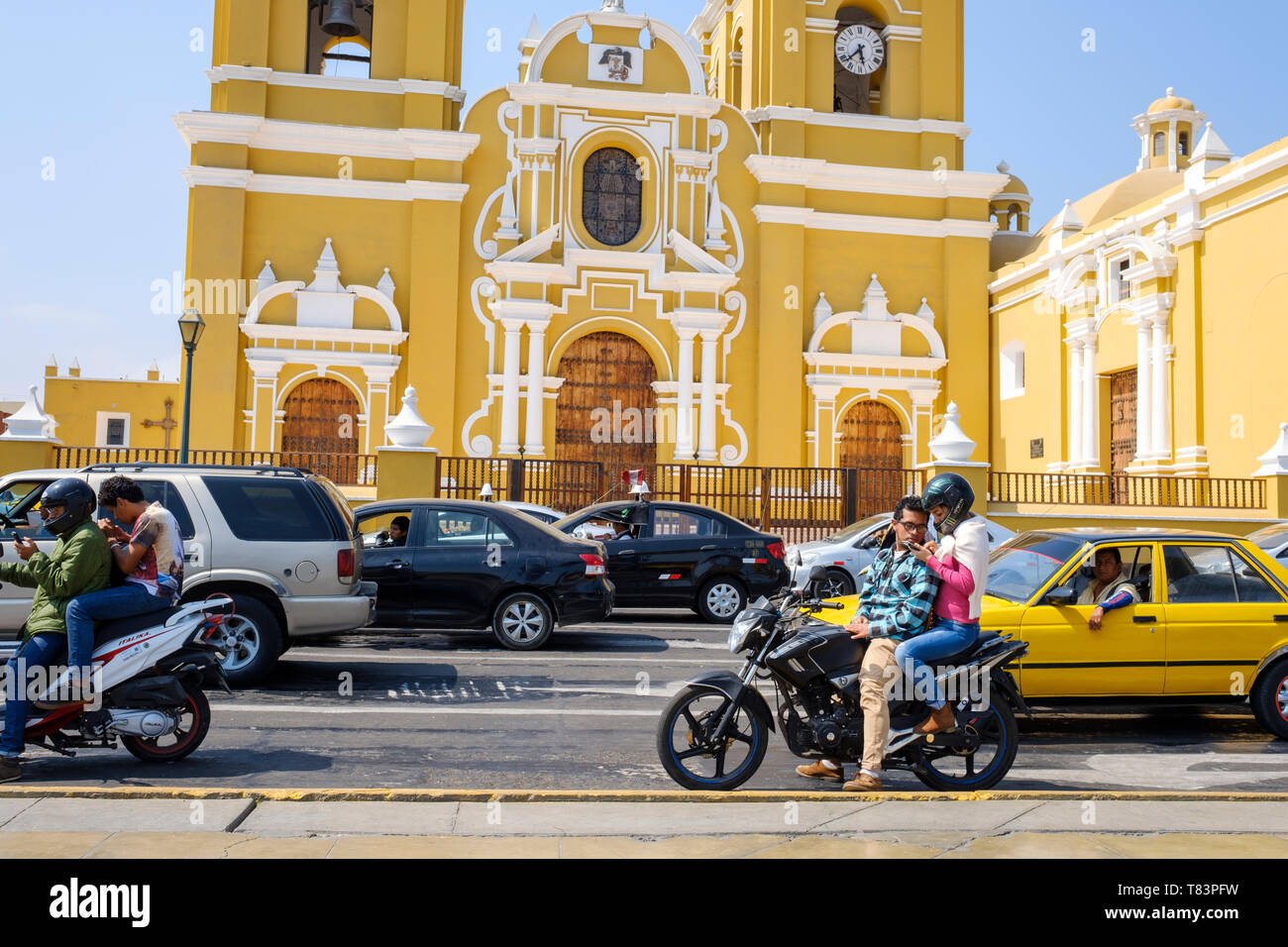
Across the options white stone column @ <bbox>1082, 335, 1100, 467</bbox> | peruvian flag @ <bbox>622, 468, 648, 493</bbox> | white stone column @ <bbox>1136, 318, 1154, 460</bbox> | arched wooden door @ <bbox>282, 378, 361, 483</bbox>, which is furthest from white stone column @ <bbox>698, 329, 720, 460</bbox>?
white stone column @ <bbox>1136, 318, 1154, 460</bbox>

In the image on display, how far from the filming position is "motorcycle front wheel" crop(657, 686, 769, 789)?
256 inches

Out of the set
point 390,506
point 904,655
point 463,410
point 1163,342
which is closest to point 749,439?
point 463,410

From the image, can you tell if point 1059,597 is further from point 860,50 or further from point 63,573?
point 860,50

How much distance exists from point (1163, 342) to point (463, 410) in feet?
51.1

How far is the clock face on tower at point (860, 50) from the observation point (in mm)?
30734

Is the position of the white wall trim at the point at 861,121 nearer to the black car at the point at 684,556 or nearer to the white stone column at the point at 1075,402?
the white stone column at the point at 1075,402

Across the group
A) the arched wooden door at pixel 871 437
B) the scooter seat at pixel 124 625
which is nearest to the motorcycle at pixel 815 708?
the scooter seat at pixel 124 625

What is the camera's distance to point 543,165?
28188 mm

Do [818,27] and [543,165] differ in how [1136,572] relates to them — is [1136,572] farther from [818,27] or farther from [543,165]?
[818,27]

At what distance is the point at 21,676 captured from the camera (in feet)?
21.5

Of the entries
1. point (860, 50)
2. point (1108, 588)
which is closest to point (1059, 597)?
point (1108, 588)

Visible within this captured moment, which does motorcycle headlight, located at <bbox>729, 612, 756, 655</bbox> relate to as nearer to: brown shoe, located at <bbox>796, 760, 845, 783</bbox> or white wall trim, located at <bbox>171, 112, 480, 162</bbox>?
brown shoe, located at <bbox>796, 760, 845, 783</bbox>

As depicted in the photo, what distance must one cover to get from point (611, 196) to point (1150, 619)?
22429mm

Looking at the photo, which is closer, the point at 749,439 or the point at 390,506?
the point at 390,506
